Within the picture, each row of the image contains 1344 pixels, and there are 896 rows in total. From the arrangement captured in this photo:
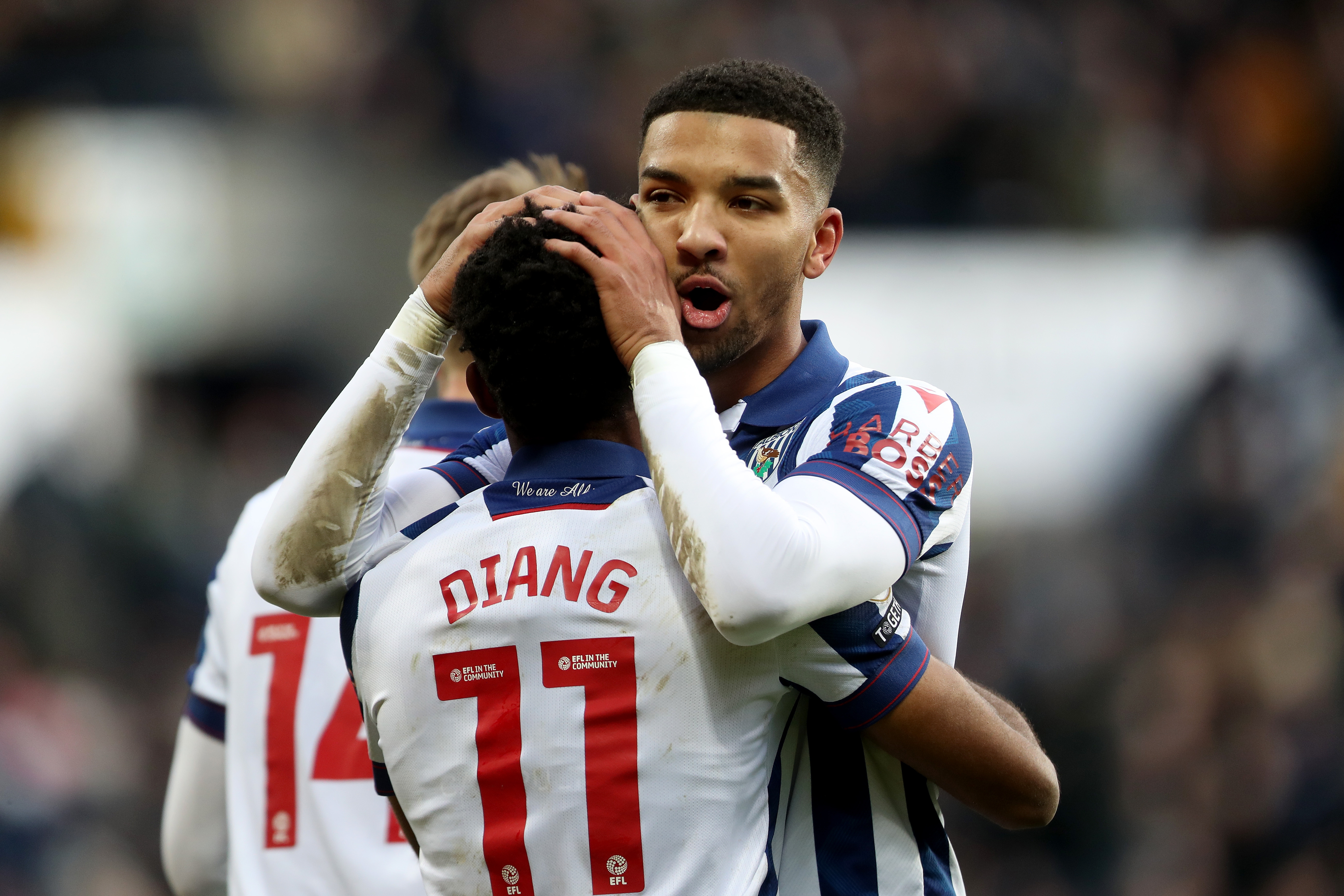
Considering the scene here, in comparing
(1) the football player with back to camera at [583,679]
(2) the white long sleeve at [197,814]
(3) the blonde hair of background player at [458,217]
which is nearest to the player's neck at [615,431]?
(1) the football player with back to camera at [583,679]

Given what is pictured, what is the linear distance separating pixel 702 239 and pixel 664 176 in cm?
15

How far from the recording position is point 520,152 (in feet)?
30.1

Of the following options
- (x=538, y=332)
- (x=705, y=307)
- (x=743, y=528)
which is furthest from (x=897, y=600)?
(x=538, y=332)

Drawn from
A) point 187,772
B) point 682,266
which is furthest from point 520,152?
point 682,266

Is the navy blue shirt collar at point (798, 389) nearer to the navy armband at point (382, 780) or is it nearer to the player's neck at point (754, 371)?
the player's neck at point (754, 371)

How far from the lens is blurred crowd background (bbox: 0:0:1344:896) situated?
25.4ft

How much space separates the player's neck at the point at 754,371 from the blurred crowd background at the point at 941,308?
18.9 ft

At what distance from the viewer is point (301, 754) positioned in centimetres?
321

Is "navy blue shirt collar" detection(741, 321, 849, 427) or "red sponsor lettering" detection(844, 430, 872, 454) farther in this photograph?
"navy blue shirt collar" detection(741, 321, 849, 427)

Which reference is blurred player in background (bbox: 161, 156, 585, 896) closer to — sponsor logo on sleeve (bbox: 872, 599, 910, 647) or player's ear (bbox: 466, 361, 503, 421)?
player's ear (bbox: 466, 361, 503, 421)

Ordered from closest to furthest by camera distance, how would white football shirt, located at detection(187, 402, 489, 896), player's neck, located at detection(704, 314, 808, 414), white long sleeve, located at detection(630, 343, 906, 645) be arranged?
1. white long sleeve, located at detection(630, 343, 906, 645)
2. player's neck, located at detection(704, 314, 808, 414)
3. white football shirt, located at detection(187, 402, 489, 896)

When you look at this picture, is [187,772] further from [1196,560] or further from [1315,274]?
[1315,274]

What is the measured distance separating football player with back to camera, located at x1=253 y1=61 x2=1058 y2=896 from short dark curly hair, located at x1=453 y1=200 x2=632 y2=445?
0.10ft

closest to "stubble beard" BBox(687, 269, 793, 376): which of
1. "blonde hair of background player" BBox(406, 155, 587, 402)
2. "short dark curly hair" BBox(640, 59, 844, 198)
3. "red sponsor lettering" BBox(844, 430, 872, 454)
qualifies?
"short dark curly hair" BBox(640, 59, 844, 198)
